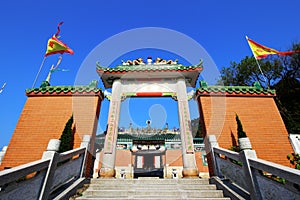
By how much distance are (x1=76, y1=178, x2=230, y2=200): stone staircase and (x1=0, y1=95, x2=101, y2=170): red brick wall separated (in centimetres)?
250

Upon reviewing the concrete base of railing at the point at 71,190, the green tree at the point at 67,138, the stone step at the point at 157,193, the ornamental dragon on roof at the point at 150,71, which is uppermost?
the ornamental dragon on roof at the point at 150,71

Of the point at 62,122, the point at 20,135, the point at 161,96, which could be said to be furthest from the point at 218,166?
the point at 20,135

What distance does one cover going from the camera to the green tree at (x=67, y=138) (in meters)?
5.71

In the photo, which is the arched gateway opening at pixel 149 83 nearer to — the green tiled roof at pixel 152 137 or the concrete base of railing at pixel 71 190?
the concrete base of railing at pixel 71 190

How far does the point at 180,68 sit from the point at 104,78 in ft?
12.4

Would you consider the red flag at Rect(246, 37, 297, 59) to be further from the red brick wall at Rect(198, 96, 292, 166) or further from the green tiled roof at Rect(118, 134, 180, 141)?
the green tiled roof at Rect(118, 134, 180, 141)

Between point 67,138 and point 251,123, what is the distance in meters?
7.05

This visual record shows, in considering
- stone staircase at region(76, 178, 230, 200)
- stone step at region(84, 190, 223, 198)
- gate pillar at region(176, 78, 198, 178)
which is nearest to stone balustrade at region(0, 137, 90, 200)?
stone staircase at region(76, 178, 230, 200)

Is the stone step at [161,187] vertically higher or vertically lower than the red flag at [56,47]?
lower

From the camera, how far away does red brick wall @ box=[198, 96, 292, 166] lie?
19.9ft

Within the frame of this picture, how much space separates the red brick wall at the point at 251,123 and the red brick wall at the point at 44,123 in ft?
15.8

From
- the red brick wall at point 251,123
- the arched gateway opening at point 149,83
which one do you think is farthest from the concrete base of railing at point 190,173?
the red brick wall at point 251,123

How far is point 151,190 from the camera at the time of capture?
4.23 m

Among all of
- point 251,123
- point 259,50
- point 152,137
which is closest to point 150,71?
point 251,123
